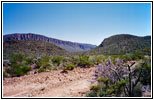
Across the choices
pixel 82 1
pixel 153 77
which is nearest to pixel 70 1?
pixel 82 1

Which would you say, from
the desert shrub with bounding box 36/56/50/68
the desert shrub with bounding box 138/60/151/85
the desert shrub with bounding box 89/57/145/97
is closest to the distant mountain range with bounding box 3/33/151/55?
the desert shrub with bounding box 36/56/50/68

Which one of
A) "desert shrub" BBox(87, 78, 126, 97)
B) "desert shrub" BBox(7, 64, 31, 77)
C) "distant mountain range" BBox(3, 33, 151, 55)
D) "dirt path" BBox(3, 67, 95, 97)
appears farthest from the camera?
"distant mountain range" BBox(3, 33, 151, 55)

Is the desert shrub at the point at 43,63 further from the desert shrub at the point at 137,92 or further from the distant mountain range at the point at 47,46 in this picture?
the desert shrub at the point at 137,92

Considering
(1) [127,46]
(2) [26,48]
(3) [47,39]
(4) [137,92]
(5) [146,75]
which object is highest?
(3) [47,39]

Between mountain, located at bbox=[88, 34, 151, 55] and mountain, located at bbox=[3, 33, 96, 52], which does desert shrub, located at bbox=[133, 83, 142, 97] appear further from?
mountain, located at bbox=[88, 34, 151, 55]

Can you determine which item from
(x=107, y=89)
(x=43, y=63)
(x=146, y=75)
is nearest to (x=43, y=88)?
(x=107, y=89)

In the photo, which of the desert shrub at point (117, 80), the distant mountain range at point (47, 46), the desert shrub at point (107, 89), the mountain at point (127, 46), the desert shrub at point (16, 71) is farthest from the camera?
the mountain at point (127, 46)

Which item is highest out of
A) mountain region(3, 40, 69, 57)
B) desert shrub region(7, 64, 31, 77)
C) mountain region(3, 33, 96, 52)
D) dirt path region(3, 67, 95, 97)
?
mountain region(3, 33, 96, 52)

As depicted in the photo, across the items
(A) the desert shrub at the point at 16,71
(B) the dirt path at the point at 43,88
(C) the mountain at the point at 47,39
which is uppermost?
(C) the mountain at the point at 47,39

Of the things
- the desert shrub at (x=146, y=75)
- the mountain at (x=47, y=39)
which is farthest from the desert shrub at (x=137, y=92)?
the mountain at (x=47, y=39)

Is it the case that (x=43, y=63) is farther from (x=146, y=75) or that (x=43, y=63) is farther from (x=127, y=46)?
(x=127, y=46)

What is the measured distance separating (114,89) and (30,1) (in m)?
3.33

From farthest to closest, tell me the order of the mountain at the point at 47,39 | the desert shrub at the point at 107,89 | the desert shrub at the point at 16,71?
the mountain at the point at 47,39, the desert shrub at the point at 16,71, the desert shrub at the point at 107,89

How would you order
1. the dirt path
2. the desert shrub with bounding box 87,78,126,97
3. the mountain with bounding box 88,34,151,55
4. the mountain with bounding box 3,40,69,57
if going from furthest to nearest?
the mountain with bounding box 88,34,151,55, the mountain with bounding box 3,40,69,57, the dirt path, the desert shrub with bounding box 87,78,126,97
